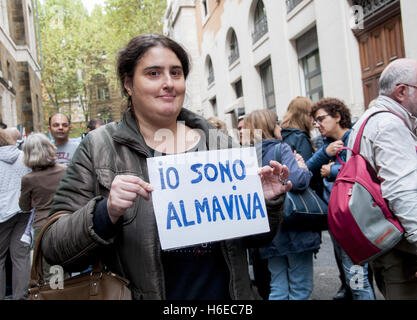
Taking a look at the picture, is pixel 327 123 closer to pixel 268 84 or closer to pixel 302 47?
pixel 302 47

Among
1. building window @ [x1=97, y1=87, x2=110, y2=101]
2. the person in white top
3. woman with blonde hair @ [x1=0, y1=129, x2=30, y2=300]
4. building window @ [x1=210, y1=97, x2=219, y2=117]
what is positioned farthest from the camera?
building window @ [x1=97, y1=87, x2=110, y2=101]

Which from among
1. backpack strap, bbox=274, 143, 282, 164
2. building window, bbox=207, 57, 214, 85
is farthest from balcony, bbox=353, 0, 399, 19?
building window, bbox=207, 57, 214, 85

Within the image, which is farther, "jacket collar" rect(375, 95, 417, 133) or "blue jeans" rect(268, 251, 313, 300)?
"blue jeans" rect(268, 251, 313, 300)

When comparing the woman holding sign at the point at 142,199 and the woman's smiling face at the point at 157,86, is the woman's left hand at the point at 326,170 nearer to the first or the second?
the woman holding sign at the point at 142,199

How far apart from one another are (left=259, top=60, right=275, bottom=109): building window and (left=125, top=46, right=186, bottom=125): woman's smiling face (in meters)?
12.5

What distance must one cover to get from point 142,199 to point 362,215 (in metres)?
1.20

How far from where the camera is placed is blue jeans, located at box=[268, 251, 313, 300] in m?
3.20

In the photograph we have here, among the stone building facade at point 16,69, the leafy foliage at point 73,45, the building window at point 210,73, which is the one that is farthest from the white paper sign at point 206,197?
the leafy foliage at point 73,45

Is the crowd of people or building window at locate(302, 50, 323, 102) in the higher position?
building window at locate(302, 50, 323, 102)

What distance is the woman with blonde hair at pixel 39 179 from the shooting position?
12.2ft

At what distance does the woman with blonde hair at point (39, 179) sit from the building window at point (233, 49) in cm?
1407

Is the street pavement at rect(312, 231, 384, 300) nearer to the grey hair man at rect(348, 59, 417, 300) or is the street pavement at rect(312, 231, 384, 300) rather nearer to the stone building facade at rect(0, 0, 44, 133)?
the grey hair man at rect(348, 59, 417, 300)

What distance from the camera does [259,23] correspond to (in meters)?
13.6

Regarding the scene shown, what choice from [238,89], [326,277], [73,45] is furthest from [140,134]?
[73,45]
